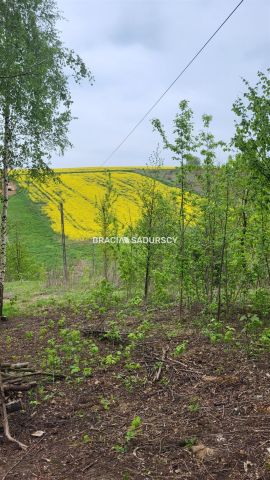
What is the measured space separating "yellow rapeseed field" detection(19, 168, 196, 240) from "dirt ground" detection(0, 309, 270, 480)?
84.1 ft

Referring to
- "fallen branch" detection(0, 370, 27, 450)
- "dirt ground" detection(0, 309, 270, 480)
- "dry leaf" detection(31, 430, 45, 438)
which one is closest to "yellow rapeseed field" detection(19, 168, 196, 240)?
"dirt ground" detection(0, 309, 270, 480)

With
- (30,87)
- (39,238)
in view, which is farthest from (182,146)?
(39,238)

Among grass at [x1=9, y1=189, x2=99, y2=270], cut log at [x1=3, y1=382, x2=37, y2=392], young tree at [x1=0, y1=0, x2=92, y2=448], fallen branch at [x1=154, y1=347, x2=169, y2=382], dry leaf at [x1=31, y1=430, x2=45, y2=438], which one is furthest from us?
grass at [x1=9, y1=189, x2=99, y2=270]

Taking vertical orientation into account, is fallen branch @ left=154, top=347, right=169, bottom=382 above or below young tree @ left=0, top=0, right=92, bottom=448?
below

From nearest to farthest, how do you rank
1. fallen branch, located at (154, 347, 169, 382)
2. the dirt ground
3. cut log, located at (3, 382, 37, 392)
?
the dirt ground → cut log, located at (3, 382, 37, 392) → fallen branch, located at (154, 347, 169, 382)

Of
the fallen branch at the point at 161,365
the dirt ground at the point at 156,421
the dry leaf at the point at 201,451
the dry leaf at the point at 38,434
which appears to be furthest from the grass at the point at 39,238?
the dry leaf at the point at 201,451

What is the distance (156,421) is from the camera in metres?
4.48

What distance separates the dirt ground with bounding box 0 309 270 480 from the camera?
143 inches

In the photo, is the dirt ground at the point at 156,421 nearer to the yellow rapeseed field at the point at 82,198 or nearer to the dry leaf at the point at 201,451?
the dry leaf at the point at 201,451

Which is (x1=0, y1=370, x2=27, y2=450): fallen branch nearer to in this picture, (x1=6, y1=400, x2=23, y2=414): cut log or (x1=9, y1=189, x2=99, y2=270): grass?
(x1=6, y1=400, x2=23, y2=414): cut log

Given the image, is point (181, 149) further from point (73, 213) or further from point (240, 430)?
point (73, 213)

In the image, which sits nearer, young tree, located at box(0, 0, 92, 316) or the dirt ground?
the dirt ground

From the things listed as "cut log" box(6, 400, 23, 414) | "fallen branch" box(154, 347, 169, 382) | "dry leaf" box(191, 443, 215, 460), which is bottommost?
"cut log" box(6, 400, 23, 414)

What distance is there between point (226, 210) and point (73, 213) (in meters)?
33.9
